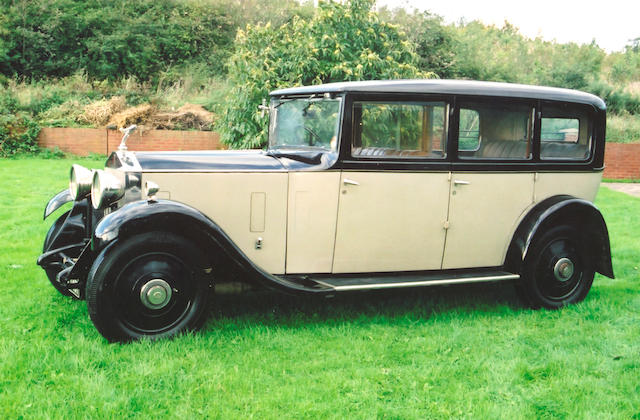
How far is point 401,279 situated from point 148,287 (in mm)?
1834

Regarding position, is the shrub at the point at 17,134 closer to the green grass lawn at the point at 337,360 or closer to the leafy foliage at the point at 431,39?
the green grass lawn at the point at 337,360

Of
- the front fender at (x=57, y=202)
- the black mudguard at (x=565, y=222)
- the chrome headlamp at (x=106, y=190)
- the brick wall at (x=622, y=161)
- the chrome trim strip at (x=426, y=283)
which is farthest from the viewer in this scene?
the brick wall at (x=622, y=161)

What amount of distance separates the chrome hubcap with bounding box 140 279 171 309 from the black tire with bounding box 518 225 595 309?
9.15 feet

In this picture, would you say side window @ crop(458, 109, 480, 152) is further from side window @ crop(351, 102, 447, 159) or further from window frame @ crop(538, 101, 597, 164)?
window frame @ crop(538, 101, 597, 164)

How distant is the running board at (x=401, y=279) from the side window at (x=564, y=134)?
112cm

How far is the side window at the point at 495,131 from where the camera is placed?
4.55 metres

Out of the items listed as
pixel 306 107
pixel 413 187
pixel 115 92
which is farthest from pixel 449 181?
pixel 115 92

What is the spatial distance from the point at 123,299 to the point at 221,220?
86cm

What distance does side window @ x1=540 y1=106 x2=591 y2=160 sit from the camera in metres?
4.84

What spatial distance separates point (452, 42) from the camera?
1867cm

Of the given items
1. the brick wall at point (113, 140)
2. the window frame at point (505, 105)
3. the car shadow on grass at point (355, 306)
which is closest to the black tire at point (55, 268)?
the car shadow on grass at point (355, 306)

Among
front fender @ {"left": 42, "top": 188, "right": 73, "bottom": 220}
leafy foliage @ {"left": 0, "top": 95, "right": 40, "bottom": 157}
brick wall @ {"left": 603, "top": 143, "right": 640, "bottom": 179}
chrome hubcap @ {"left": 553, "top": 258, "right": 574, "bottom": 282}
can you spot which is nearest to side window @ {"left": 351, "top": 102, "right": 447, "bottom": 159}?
chrome hubcap @ {"left": 553, "top": 258, "right": 574, "bottom": 282}

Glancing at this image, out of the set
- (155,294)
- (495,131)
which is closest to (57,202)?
(155,294)

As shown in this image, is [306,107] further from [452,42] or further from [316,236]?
[452,42]
